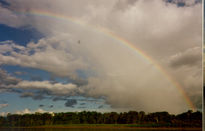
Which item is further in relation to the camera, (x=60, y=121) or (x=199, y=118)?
(x=60, y=121)

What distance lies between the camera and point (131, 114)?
7256 centimetres

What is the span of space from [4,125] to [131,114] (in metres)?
41.3

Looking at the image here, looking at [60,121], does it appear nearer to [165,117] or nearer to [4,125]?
[4,125]

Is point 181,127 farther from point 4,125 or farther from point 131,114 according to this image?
point 4,125

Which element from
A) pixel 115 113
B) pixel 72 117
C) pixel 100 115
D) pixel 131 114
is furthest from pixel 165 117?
pixel 72 117

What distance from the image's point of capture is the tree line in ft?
220

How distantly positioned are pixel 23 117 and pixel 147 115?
41.3 meters

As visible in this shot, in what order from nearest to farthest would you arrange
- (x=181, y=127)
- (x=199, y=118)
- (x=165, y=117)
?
(x=181, y=127) < (x=199, y=118) < (x=165, y=117)

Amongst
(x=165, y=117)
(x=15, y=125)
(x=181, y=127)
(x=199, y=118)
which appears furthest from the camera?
(x=15, y=125)

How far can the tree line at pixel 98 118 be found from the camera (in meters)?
67.1

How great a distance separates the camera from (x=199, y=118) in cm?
6425

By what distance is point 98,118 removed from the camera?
76250 millimetres

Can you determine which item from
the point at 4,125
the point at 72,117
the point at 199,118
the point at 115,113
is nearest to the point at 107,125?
the point at 115,113

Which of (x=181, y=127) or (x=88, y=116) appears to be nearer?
(x=181, y=127)
